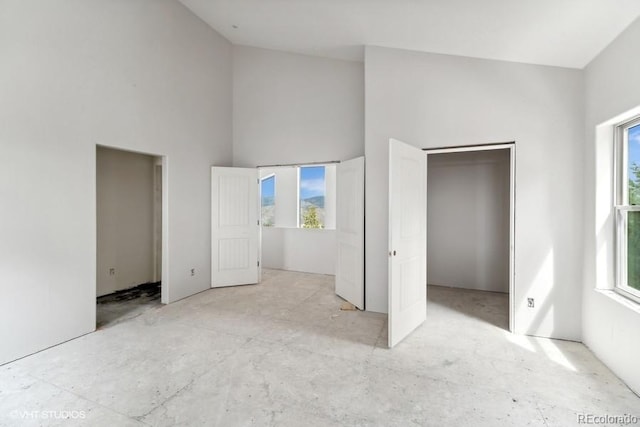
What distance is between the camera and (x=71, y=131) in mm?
2904

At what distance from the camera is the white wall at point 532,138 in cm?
288

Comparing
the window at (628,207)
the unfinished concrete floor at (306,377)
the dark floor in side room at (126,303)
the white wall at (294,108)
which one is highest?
the white wall at (294,108)

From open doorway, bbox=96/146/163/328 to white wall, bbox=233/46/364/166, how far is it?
1629 mm

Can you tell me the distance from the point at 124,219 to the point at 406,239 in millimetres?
4395

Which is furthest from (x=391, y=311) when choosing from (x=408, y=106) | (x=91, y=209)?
(x=91, y=209)

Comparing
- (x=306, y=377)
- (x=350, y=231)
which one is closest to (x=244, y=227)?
(x=350, y=231)

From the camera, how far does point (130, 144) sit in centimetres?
350

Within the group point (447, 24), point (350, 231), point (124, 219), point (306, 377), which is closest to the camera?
point (306, 377)

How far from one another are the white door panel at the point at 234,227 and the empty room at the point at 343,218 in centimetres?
5

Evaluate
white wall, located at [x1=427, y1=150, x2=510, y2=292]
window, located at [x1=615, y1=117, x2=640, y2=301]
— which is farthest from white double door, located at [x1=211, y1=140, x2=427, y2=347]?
white wall, located at [x1=427, y1=150, x2=510, y2=292]

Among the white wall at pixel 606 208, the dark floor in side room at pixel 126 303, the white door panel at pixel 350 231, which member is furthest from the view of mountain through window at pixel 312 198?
the white wall at pixel 606 208

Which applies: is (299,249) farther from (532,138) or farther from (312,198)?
(532,138)

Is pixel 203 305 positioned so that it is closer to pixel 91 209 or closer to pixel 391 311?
pixel 91 209

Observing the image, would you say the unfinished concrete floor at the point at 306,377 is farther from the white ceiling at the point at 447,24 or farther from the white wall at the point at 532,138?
the white ceiling at the point at 447,24
